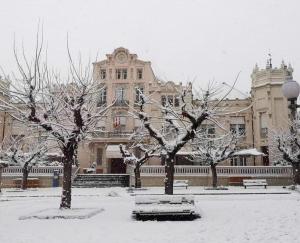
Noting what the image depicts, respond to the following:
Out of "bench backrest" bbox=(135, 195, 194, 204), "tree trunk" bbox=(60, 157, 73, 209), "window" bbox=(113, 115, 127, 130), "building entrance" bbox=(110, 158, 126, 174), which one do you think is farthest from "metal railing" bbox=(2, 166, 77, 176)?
"bench backrest" bbox=(135, 195, 194, 204)

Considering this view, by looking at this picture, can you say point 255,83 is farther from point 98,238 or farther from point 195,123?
point 98,238

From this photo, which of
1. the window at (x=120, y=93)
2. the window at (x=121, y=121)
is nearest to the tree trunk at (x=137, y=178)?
the window at (x=121, y=121)

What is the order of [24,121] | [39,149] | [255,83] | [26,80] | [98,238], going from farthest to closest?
[255,83] → [39,149] → [24,121] → [26,80] → [98,238]

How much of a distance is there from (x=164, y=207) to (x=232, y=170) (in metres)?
23.6

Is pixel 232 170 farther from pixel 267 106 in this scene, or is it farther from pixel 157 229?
pixel 157 229

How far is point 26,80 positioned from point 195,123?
261 inches

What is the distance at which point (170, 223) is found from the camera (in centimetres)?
1121

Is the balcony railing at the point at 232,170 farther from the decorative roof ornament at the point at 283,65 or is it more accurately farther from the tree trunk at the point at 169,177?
the tree trunk at the point at 169,177

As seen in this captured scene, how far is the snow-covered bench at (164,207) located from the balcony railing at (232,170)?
2193 cm

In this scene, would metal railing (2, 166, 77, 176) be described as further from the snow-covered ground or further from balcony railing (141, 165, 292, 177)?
the snow-covered ground

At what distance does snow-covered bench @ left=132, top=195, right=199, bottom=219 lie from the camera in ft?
39.7

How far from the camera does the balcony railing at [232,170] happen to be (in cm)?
3434

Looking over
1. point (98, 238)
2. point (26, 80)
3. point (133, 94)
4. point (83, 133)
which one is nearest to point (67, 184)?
point (83, 133)

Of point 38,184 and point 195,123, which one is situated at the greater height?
point 195,123
